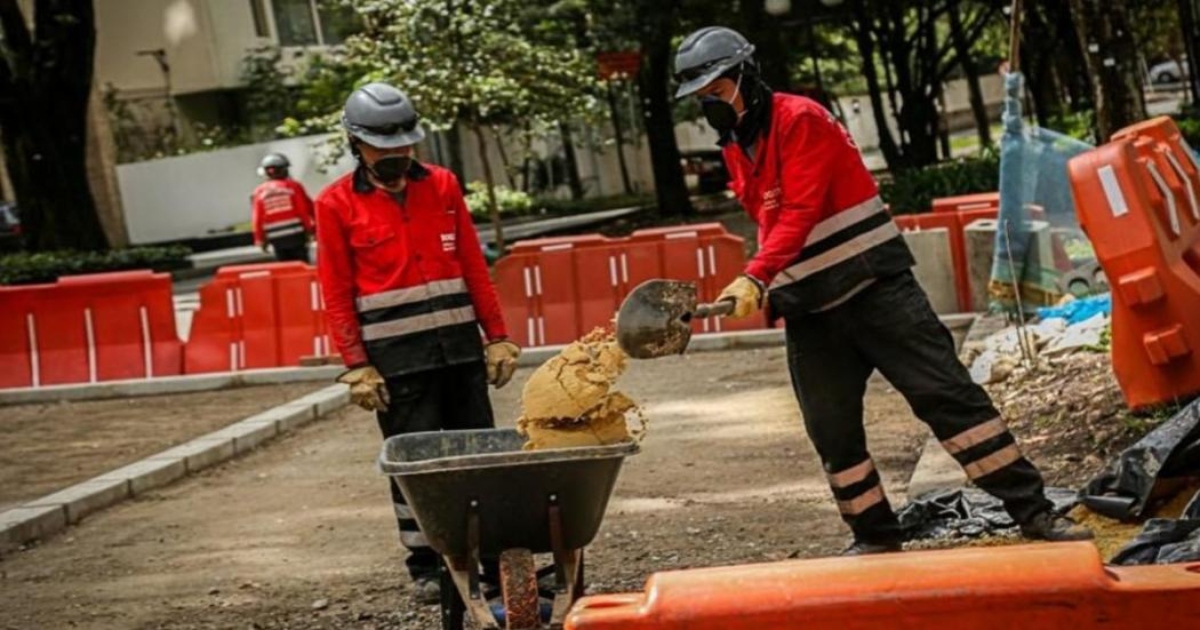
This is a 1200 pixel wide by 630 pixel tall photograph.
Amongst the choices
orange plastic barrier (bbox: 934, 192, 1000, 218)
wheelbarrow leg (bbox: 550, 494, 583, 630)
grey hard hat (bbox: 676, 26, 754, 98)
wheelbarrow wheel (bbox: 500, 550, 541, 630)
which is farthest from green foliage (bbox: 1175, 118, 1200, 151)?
wheelbarrow wheel (bbox: 500, 550, 541, 630)

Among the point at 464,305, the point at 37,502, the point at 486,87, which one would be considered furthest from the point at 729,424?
the point at 486,87

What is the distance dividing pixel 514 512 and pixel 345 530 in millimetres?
3703

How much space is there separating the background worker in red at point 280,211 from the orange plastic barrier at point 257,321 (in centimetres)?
311

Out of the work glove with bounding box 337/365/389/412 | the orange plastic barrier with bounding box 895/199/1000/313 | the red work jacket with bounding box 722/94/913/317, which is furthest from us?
the orange plastic barrier with bounding box 895/199/1000/313

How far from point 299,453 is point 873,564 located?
8270 millimetres

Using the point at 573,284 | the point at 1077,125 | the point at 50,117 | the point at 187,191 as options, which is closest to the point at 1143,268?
the point at 573,284

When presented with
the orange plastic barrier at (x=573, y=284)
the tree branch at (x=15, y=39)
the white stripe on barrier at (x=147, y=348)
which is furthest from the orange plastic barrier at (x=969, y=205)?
the tree branch at (x=15, y=39)

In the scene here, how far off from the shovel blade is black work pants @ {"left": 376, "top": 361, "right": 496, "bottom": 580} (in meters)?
1.47

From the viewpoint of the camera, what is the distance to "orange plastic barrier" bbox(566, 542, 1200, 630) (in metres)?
4.05

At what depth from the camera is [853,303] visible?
670cm

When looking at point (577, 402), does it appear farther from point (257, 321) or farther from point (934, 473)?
point (257, 321)

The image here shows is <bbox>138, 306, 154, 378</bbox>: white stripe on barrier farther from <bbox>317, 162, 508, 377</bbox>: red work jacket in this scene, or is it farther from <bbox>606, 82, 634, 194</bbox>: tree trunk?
<bbox>606, 82, 634, 194</bbox>: tree trunk

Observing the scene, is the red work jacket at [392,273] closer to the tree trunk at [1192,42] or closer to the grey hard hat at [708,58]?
the grey hard hat at [708,58]

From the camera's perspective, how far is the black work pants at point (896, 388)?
6641mm
